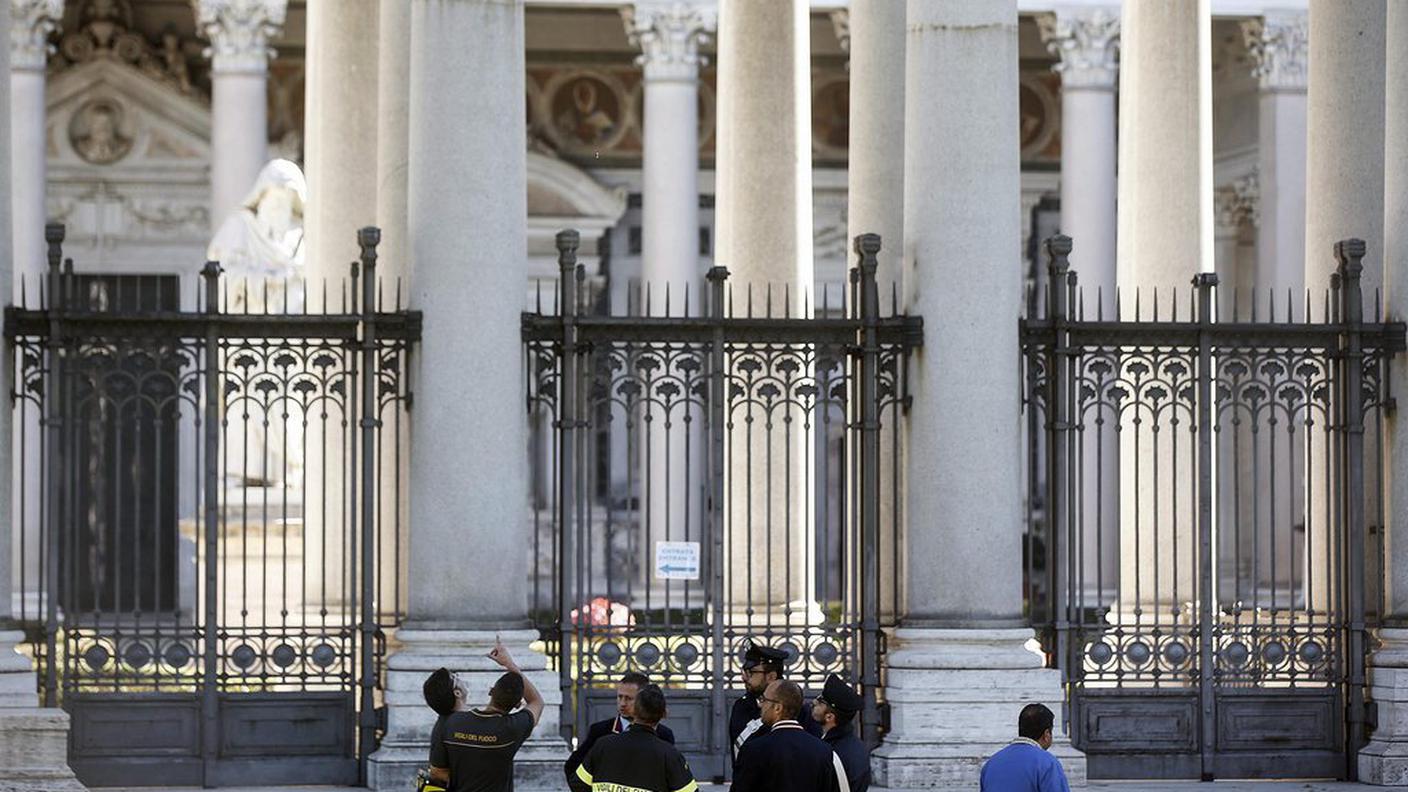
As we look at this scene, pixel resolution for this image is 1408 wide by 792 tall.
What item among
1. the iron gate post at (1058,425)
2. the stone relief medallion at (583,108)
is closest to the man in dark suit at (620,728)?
the iron gate post at (1058,425)

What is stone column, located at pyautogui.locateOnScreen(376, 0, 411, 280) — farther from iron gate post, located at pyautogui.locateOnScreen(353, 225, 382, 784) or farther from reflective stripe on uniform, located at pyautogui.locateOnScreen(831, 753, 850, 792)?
reflective stripe on uniform, located at pyautogui.locateOnScreen(831, 753, 850, 792)

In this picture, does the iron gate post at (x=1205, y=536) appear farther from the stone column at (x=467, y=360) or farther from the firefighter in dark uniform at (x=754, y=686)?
the firefighter in dark uniform at (x=754, y=686)

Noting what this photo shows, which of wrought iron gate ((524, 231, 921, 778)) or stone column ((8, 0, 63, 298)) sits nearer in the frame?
wrought iron gate ((524, 231, 921, 778))

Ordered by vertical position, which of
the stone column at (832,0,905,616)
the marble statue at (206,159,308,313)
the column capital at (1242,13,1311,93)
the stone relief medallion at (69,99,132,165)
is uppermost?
the column capital at (1242,13,1311,93)

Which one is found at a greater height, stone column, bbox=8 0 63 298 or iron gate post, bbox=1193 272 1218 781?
stone column, bbox=8 0 63 298

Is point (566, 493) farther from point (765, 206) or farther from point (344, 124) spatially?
point (765, 206)

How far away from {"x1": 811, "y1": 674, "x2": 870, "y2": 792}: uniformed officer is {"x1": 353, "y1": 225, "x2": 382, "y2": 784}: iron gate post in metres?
6.32

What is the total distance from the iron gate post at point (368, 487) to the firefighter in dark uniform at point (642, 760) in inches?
258

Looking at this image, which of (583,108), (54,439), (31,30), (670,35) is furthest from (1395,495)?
(583,108)

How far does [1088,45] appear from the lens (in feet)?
139

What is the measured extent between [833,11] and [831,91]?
4174 millimetres

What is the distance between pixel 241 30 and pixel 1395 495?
73.0ft

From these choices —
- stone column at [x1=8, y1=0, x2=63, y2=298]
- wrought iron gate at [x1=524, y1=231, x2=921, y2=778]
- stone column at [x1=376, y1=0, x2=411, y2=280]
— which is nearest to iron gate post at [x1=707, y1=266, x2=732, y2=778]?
wrought iron gate at [x1=524, y1=231, x2=921, y2=778]

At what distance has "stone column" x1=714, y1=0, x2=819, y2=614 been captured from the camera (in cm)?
2719
